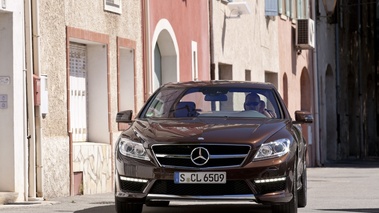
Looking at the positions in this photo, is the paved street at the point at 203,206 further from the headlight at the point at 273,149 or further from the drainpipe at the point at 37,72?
the headlight at the point at 273,149

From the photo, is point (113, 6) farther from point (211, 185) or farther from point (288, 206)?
point (211, 185)

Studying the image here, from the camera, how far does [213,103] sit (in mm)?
14336

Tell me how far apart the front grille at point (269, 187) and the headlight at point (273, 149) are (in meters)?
0.26

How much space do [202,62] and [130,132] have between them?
48.3ft

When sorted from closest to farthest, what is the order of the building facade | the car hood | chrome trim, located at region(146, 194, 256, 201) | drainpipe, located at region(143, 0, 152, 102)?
chrome trim, located at region(146, 194, 256, 201) < the car hood < the building facade < drainpipe, located at region(143, 0, 152, 102)

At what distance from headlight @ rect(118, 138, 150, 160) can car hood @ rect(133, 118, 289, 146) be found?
0.11 meters

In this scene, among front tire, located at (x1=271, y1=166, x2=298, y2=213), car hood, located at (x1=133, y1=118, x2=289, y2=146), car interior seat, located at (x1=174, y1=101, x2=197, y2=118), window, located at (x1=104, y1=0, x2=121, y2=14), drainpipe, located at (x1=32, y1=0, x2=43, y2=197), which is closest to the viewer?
car hood, located at (x1=133, y1=118, x2=289, y2=146)

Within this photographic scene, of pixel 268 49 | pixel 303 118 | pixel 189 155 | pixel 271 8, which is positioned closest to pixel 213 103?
pixel 303 118

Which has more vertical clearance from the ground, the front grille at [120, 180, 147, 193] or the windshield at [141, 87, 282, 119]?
the windshield at [141, 87, 282, 119]

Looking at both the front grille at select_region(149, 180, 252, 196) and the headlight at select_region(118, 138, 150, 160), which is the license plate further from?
the headlight at select_region(118, 138, 150, 160)

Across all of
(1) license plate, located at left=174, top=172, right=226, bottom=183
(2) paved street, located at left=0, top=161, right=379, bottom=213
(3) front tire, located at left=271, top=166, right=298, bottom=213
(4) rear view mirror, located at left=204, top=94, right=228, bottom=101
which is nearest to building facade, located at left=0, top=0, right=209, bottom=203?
(2) paved street, located at left=0, top=161, right=379, bottom=213

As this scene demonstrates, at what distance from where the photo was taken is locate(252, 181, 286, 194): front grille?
41.2ft

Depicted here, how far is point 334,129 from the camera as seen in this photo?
4653 cm

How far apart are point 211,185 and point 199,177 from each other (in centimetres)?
14
